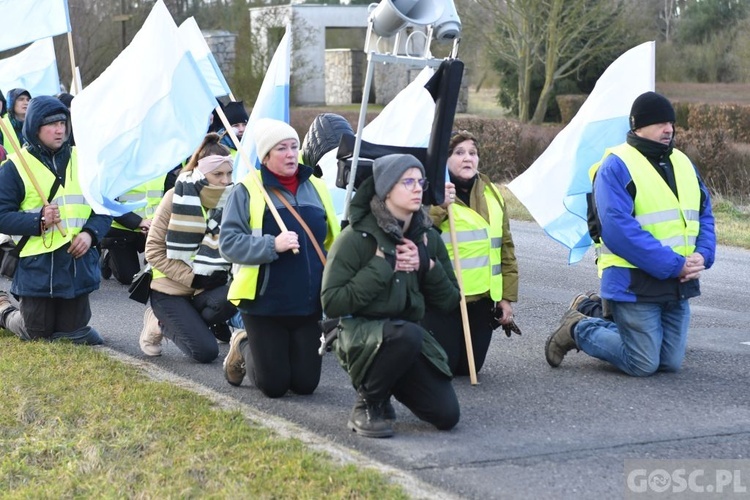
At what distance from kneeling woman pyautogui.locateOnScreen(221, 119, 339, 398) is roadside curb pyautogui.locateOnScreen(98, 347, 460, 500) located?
33 cm

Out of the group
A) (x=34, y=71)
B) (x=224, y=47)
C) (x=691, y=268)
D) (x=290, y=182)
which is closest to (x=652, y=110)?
(x=691, y=268)

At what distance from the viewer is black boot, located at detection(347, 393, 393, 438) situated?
19.6 ft

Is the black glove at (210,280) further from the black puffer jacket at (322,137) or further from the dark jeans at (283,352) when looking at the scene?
the dark jeans at (283,352)

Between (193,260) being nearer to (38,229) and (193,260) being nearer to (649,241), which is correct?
(38,229)

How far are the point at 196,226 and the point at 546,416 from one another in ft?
9.27

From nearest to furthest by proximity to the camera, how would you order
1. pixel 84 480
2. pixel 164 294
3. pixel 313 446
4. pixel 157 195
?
pixel 84 480, pixel 313 446, pixel 164 294, pixel 157 195

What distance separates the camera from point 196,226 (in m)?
7.92

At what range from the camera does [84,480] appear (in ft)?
17.6

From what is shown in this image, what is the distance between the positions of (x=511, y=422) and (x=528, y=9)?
28268mm

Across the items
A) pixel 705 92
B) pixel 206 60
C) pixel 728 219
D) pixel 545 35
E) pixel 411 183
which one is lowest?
pixel 728 219

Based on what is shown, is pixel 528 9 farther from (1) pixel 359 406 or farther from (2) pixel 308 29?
(1) pixel 359 406

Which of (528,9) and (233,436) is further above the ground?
(528,9)

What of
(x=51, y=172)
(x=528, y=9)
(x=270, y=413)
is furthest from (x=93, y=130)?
(x=528, y=9)

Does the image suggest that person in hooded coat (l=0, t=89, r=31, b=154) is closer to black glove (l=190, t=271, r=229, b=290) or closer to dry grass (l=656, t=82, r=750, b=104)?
black glove (l=190, t=271, r=229, b=290)
